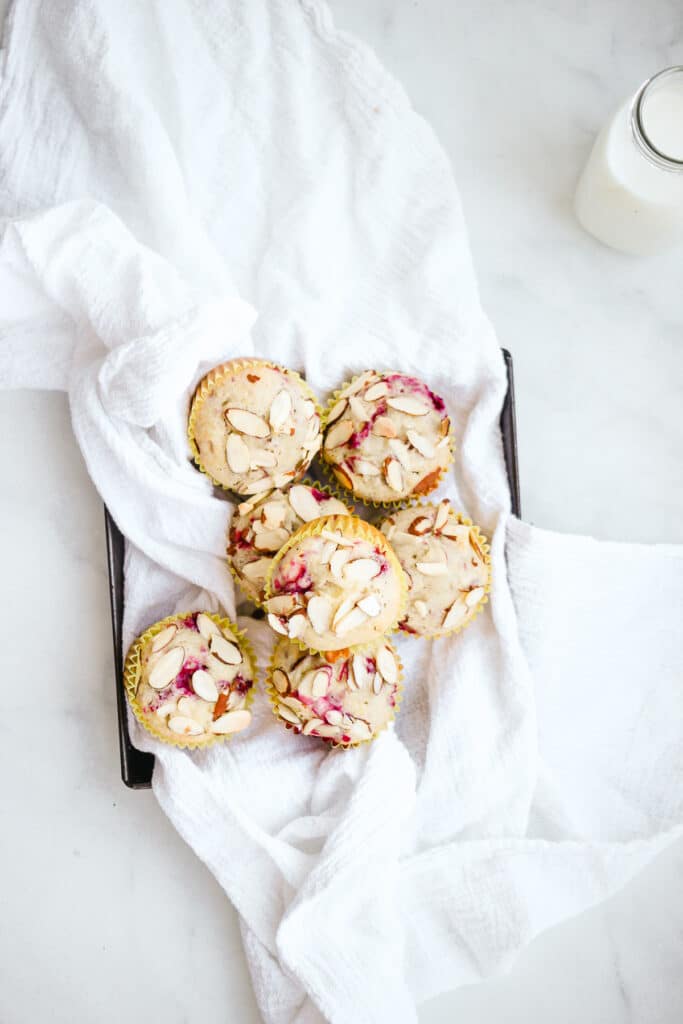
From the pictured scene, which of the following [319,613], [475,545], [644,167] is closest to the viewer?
[319,613]

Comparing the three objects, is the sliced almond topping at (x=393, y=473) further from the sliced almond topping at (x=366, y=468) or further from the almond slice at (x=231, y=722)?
the almond slice at (x=231, y=722)

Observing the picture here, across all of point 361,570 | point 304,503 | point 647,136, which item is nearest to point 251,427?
point 304,503

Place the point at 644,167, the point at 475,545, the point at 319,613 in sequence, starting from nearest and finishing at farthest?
1. the point at 319,613
2. the point at 475,545
3. the point at 644,167

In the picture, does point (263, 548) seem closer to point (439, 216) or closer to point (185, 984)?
point (439, 216)

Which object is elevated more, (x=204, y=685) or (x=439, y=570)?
(x=439, y=570)

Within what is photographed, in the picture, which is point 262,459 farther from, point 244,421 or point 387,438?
point 387,438

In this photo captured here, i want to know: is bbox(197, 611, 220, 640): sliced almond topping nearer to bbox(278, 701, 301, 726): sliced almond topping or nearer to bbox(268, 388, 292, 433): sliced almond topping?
bbox(278, 701, 301, 726): sliced almond topping

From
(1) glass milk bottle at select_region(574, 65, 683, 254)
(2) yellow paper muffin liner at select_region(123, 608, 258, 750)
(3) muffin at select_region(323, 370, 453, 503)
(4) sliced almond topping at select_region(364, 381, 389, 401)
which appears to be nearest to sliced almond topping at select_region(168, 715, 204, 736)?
(2) yellow paper muffin liner at select_region(123, 608, 258, 750)

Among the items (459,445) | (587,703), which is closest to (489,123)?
(459,445)
